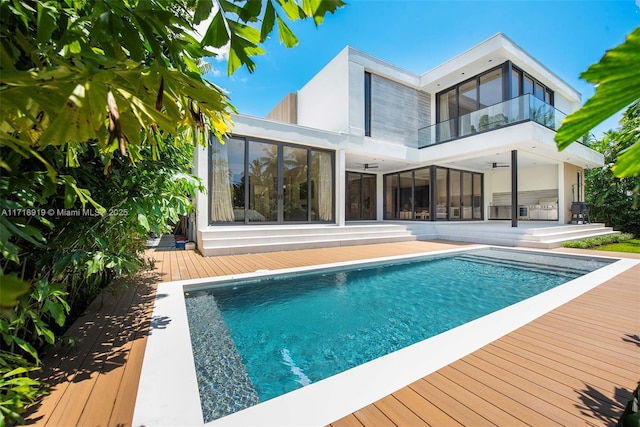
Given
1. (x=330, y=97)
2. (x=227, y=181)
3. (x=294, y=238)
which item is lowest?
(x=294, y=238)

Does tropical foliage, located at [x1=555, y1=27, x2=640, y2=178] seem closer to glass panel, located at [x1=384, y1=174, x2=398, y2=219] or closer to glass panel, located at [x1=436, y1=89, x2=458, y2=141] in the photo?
glass panel, located at [x1=436, y1=89, x2=458, y2=141]

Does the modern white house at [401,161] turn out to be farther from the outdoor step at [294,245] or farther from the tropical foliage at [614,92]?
the tropical foliage at [614,92]

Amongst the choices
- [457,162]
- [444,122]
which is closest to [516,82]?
[444,122]

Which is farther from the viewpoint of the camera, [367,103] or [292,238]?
[367,103]

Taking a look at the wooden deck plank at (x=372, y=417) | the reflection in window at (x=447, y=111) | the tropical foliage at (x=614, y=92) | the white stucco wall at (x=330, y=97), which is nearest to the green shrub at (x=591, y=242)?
the reflection in window at (x=447, y=111)

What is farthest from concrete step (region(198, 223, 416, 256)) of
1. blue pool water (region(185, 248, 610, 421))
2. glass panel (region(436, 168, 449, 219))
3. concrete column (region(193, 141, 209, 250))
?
glass panel (region(436, 168, 449, 219))

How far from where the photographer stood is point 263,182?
968 cm

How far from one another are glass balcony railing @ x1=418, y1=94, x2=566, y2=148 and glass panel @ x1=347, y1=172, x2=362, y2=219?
14.6ft

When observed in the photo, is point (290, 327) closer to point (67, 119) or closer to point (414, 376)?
point (414, 376)

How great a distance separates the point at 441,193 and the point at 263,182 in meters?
9.92

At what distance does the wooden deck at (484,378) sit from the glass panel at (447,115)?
10.7 m

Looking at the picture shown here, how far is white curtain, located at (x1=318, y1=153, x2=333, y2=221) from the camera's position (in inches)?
435

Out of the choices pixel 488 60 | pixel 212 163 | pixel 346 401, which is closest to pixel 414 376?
pixel 346 401

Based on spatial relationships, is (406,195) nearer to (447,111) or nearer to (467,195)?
(467,195)
